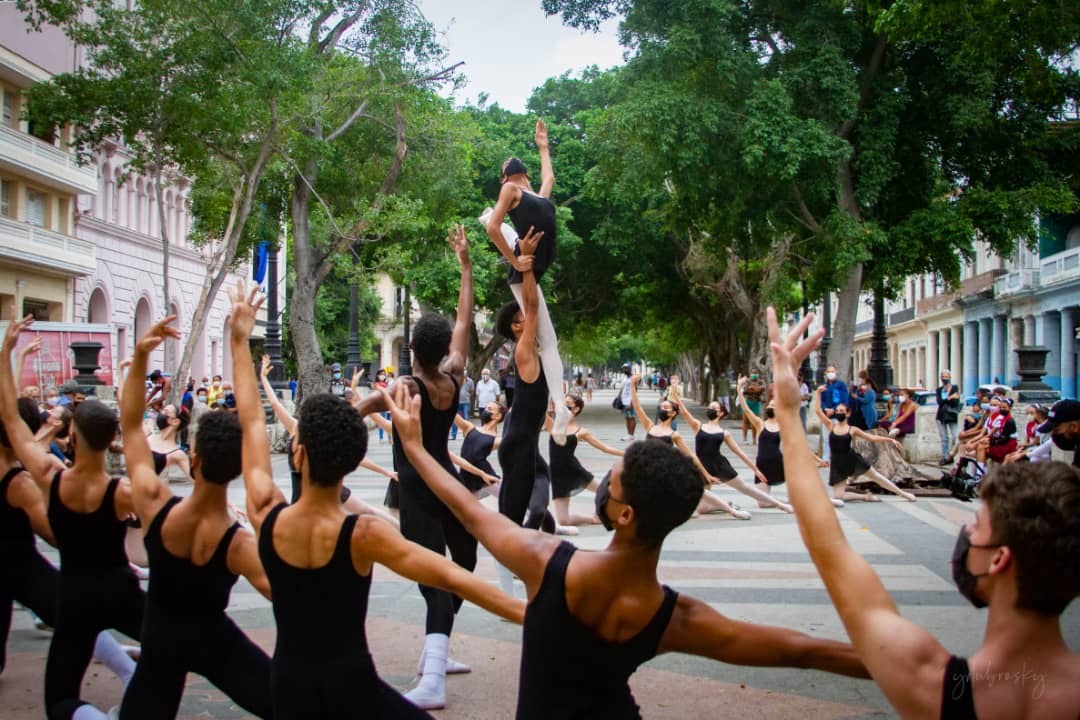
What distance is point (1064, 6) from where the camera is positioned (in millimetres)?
10203

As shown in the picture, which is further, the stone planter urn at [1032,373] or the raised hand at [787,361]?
the stone planter urn at [1032,373]

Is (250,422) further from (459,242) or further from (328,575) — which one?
(459,242)

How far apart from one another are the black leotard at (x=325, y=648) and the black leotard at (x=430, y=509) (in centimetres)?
177

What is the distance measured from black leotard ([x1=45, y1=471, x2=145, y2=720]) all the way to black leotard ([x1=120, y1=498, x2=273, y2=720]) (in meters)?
0.52

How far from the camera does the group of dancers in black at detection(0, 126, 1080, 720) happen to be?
2166 millimetres

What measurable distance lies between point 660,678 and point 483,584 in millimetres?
2857

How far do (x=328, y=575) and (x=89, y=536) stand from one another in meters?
1.63

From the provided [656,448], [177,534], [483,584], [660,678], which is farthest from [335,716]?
[660,678]

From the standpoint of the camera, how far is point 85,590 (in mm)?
4059

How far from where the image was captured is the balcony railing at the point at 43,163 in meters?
28.9

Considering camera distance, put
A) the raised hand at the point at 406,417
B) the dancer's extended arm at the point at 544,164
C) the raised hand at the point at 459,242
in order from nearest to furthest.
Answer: the raised hand at the point at 406,417
the raised hand at the point at 459,242
the dancer's extended arm at the point at 544,164

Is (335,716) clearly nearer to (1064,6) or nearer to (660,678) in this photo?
(660,678)

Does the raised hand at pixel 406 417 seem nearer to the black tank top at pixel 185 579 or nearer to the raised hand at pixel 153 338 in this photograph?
the black tank top at pixel 185 579

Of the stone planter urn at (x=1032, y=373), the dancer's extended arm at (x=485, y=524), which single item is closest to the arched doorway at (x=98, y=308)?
the stone planter urn at (x=1032, y=373)
